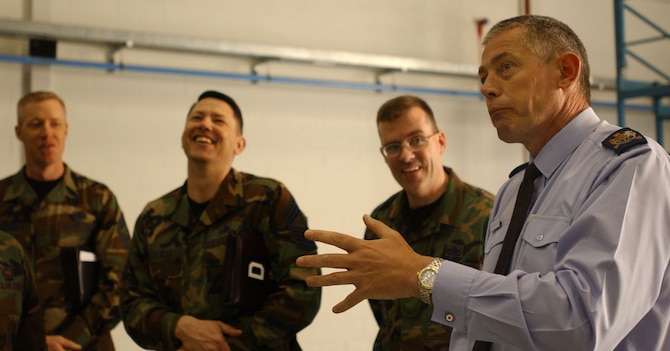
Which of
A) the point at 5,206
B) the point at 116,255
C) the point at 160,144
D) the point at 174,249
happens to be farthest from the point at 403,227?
the point at 160,144

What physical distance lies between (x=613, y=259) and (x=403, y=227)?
1.63 meters

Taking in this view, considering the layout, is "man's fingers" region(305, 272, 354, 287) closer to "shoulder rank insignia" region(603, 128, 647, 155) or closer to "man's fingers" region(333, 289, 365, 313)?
"man's fingers" region(333, 289, 365, 313)

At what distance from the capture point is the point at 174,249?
302 centimetres

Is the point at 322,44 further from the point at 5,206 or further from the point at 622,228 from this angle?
the point at 622,228

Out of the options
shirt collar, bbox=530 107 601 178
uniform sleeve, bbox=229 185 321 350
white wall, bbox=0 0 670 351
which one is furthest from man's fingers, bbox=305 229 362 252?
white wall, bbox=0 0 670 351

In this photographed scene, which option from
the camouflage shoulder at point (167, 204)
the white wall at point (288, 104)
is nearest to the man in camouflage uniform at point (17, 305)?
the camouflage shoulder at point (167, 204)

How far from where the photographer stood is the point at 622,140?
1579 millimetres

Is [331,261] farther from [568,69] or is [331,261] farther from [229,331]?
[229,331]

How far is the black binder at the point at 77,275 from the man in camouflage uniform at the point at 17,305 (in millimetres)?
830

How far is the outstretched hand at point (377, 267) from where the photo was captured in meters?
1.53

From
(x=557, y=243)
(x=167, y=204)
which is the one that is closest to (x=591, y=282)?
(x=557, y=243)

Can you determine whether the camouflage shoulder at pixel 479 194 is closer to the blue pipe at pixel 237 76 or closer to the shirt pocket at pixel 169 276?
the shirt pocket at pixel 169 276

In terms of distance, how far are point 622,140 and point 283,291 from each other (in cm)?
157

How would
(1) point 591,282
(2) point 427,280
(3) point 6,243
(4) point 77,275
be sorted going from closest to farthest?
(1) point 591,282 < (2) point 427,280 < (3) point 6,243 < (4) point 77,275
